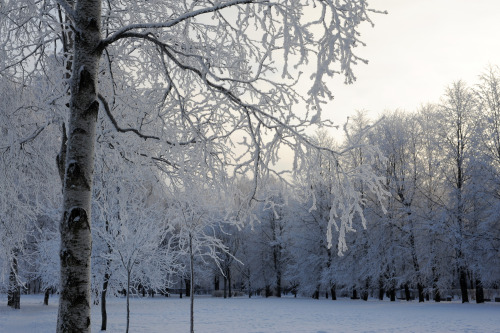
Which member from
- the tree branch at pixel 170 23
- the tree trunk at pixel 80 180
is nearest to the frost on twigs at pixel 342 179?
the tree branch at pixel 170 23

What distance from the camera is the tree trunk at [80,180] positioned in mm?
3379

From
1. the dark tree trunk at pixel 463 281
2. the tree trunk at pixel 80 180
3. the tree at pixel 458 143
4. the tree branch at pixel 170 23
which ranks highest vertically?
the tree at pixel 458 143

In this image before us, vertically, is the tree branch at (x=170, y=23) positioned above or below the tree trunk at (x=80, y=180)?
above

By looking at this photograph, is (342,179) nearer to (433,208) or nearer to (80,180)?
(80,180)

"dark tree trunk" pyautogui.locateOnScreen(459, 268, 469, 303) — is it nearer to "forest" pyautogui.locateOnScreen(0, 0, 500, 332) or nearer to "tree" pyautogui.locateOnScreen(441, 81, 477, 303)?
"tree" pyautogui.locateOnScreen(441, 81, 477, 303)

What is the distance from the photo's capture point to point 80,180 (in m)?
3.54

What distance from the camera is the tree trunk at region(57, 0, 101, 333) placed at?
11.1ft

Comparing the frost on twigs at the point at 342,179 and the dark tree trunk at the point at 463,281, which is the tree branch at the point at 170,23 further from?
the dark tree trunk at the point at 463,281

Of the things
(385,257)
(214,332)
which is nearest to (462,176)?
(385,257)

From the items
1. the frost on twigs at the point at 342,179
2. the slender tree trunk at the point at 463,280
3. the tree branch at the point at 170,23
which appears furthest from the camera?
the slender tree trunk at the point at 463,280

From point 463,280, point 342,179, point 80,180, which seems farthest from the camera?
point 463,280

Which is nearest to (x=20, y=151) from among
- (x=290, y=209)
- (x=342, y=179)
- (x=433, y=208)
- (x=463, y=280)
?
(x=342, y=179)

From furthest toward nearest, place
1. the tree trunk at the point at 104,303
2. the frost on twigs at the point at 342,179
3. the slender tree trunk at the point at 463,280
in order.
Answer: the slender tree trunk at the point at 463,280
the tree trunk at the point at 104,303
the frost on twigs at the point at 342,179

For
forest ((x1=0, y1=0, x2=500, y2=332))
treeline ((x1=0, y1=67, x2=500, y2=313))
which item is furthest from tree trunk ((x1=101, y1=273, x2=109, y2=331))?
forest ((x1=0, y1=0, x2=500, y2=332))
